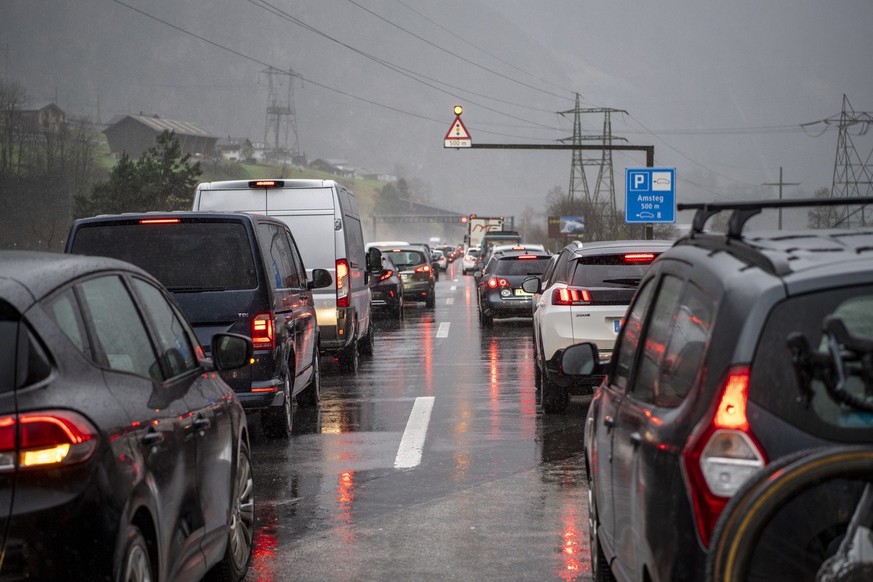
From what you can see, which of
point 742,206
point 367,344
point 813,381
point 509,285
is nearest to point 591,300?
point 367,344

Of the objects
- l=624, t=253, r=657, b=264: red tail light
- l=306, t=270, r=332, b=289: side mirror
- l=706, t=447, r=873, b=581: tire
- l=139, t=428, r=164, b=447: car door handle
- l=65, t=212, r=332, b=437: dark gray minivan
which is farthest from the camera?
l=306, t=270, r=332, b=289: side mirror

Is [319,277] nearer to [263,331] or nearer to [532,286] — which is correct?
[532,286]

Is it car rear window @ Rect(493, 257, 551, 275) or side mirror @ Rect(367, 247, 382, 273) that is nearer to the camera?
side mirror @ Rect(367, 247, 382, 273)

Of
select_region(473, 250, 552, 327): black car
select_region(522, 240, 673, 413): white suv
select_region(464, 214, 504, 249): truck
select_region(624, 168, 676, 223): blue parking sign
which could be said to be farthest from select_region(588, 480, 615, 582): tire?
select_region(464, 214, 504, 249): truck

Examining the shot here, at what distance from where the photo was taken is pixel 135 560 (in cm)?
441

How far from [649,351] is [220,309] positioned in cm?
671

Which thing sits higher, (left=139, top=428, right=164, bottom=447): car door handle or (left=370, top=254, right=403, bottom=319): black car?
(left=139, top=428, right=164, bottom=447): car door handle

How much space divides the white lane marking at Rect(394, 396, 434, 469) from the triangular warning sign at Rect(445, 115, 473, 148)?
3086 cm

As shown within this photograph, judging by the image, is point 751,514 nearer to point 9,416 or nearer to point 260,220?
point 9,416

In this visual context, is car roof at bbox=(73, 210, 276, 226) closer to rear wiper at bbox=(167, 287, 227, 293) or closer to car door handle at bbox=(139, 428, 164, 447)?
rear wiper at bbox=(167, 287, 227, 293)

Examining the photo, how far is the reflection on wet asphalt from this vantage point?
7.14 metres

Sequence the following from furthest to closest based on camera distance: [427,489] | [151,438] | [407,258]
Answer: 1. [407,258]
2. [427,489]
3. [151,438]

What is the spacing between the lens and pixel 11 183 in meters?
114

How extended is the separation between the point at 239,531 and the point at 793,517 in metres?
3.82
